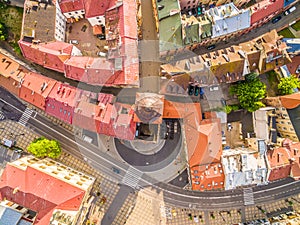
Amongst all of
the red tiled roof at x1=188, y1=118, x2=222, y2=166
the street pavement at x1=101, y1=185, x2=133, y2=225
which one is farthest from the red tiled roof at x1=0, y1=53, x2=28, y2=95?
the red tiled roof at x1=188, y1=118, x2=222, y2=166

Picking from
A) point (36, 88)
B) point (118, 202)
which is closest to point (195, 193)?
point (118, 202)

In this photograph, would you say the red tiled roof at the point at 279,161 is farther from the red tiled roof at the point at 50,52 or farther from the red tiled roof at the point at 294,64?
the red tiled roof at the point at 50,52

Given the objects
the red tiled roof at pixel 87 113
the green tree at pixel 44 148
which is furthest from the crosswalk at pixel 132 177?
the green tree at pixel 44 148

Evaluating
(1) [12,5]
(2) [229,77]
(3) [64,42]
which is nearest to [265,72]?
(2) [229,77]

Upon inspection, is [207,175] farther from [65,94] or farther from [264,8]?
[264,8]

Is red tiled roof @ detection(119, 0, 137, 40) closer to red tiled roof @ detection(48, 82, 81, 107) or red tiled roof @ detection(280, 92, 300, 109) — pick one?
red tiled roof @ detection(48, 82, 81, 107)

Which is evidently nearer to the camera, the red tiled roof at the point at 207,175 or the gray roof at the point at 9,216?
the gray roof at the point at 9,216
